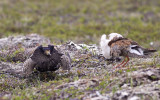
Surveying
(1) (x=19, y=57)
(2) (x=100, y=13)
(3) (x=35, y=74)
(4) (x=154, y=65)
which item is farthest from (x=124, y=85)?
(2) (x=100, y=13)

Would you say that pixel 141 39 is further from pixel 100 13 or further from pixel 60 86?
pixel 60 86

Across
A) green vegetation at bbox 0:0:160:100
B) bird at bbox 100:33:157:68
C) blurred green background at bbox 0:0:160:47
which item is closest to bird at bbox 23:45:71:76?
green vegetation at bbox 0:0:160:100

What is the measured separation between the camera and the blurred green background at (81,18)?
16.0 metres

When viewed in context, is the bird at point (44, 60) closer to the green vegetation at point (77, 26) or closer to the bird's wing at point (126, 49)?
the green vegetation at point (77, 26)

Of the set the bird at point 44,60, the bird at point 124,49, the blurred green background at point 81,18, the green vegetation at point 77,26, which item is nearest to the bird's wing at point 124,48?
the bird at point 124,49

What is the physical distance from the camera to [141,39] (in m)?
14.9

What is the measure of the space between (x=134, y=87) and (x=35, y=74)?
2.97 m

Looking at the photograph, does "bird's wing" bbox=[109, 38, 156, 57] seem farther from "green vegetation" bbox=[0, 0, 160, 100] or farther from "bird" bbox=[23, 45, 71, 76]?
"bird" bbox=[23, 45, 71, 76]

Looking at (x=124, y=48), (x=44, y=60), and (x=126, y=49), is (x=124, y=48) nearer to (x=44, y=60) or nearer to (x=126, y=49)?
(x=126, y=49)

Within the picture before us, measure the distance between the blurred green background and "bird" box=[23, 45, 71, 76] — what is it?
23.1 feet

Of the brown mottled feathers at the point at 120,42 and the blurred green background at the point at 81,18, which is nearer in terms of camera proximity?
the brown mottled feathers at the point at 120,42

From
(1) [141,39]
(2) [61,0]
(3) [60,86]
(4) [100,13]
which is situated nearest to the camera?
(3) [60,86]

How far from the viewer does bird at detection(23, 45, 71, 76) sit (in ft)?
A: 20.8

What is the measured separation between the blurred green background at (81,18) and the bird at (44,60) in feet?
23.1
